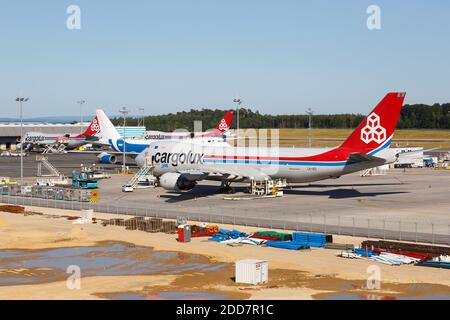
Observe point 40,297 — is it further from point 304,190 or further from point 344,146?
point 304,190

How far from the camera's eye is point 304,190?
92875 mm

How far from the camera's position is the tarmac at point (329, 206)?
62906mm

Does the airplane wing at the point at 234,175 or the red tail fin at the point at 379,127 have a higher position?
the red tail fin at the point at 379,127

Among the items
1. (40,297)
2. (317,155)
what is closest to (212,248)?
(40,297)

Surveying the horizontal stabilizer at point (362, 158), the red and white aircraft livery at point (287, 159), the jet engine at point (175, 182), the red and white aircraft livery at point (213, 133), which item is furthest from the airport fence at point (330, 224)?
the red and white aircraft livery at point (213, 133)

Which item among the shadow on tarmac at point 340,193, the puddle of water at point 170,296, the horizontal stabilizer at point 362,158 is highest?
the horizontal stabilizer at point 362,158

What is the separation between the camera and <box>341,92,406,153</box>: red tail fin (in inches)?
3093

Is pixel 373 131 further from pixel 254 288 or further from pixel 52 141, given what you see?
pixel 52 141

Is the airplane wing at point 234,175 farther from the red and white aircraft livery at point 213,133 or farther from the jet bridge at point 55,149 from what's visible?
the jet bridge at point 55,149

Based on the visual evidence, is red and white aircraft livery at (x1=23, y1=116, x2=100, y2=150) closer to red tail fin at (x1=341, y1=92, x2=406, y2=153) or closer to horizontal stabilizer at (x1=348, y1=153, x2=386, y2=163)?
red tail fin at (x1=341, y1=92, x2=406, y2=153)

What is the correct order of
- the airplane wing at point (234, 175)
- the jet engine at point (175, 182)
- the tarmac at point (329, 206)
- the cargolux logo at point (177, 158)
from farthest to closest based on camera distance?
the cargolux logo at point (177, 158), the airplane wing at point (234, 175), the jet engine at point (175, 182), the tarmac at point (329, 206)

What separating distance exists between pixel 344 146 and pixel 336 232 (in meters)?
23.2

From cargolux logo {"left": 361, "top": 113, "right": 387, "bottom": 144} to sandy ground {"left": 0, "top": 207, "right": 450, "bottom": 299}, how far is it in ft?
77.9

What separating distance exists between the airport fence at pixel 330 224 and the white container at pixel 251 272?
17076mm
